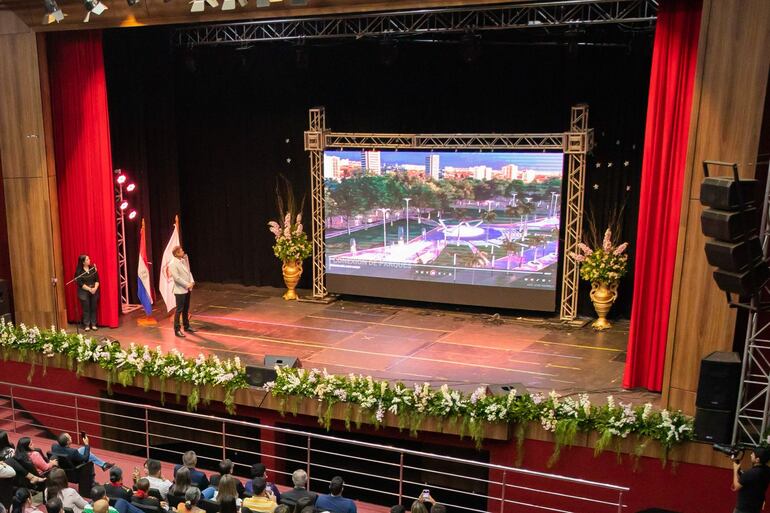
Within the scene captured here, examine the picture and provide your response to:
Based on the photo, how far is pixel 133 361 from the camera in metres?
9.33

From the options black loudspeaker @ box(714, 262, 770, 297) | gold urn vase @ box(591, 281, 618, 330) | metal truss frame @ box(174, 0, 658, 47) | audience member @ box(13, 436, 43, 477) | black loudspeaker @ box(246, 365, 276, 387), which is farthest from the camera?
gold urn vase @ box(591, 281, 618, 330)

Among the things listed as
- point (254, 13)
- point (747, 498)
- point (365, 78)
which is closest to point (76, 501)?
point (747, 498)

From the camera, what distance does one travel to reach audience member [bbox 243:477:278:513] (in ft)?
19.1

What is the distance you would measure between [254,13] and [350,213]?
162 inches

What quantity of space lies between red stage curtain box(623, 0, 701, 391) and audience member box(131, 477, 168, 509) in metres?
5.27

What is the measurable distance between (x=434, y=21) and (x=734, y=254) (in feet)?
22.6

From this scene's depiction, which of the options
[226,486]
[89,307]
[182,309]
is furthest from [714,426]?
[89,307]

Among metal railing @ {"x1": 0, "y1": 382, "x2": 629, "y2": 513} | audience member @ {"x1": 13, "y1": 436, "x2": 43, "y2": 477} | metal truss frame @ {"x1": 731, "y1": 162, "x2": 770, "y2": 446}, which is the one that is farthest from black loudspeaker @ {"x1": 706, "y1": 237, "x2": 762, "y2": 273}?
audience member @ {"x1": 13, "y1": 436, "x2": 43, "y2": 477}

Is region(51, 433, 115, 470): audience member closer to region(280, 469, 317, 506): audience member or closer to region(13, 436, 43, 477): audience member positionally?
region(13, 436, 43, 477): audience member

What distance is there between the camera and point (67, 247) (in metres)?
11.5

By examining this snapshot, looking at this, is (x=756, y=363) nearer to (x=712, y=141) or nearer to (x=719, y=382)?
(x=719, y=382)

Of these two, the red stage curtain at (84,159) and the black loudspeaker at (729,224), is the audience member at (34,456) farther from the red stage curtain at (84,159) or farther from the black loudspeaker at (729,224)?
the black loudspeaker at (729,224)

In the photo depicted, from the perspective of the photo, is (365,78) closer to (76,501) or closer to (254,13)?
(254,13)

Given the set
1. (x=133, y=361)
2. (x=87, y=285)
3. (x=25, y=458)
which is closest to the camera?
(x=25, y=458)
